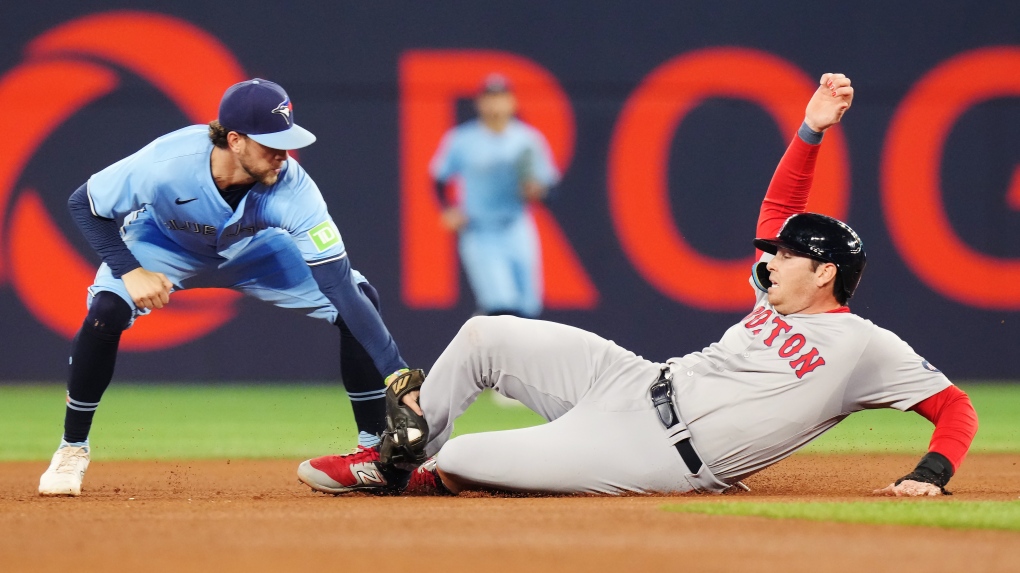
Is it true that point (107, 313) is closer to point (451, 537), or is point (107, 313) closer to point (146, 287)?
point (146, 287)

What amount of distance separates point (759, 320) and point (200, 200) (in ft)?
6.55

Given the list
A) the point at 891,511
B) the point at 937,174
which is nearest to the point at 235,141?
the point at 891,511

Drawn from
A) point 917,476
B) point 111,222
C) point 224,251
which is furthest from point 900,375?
point 111,222

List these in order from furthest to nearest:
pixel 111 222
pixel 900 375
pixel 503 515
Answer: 1. pixel 111 222
2. pixel 900 375
3. pixel 503 515

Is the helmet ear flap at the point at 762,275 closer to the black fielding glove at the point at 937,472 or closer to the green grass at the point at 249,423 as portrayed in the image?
the black fielding glove at the point at 937,472

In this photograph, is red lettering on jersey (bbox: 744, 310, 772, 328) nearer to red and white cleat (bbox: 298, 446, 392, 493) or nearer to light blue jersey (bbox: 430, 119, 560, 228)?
red and white cleat (bbox: 298, 446, 392, 493)

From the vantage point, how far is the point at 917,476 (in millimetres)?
3648

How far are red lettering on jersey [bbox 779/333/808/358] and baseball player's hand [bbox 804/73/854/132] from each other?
0.78m

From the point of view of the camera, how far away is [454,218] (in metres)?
8.97

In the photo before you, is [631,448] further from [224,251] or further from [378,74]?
[378,74]

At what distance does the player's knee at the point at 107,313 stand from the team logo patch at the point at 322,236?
735mm

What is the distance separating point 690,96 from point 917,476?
19.5ft

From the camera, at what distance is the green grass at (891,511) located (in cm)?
316

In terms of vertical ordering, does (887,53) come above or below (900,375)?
above
